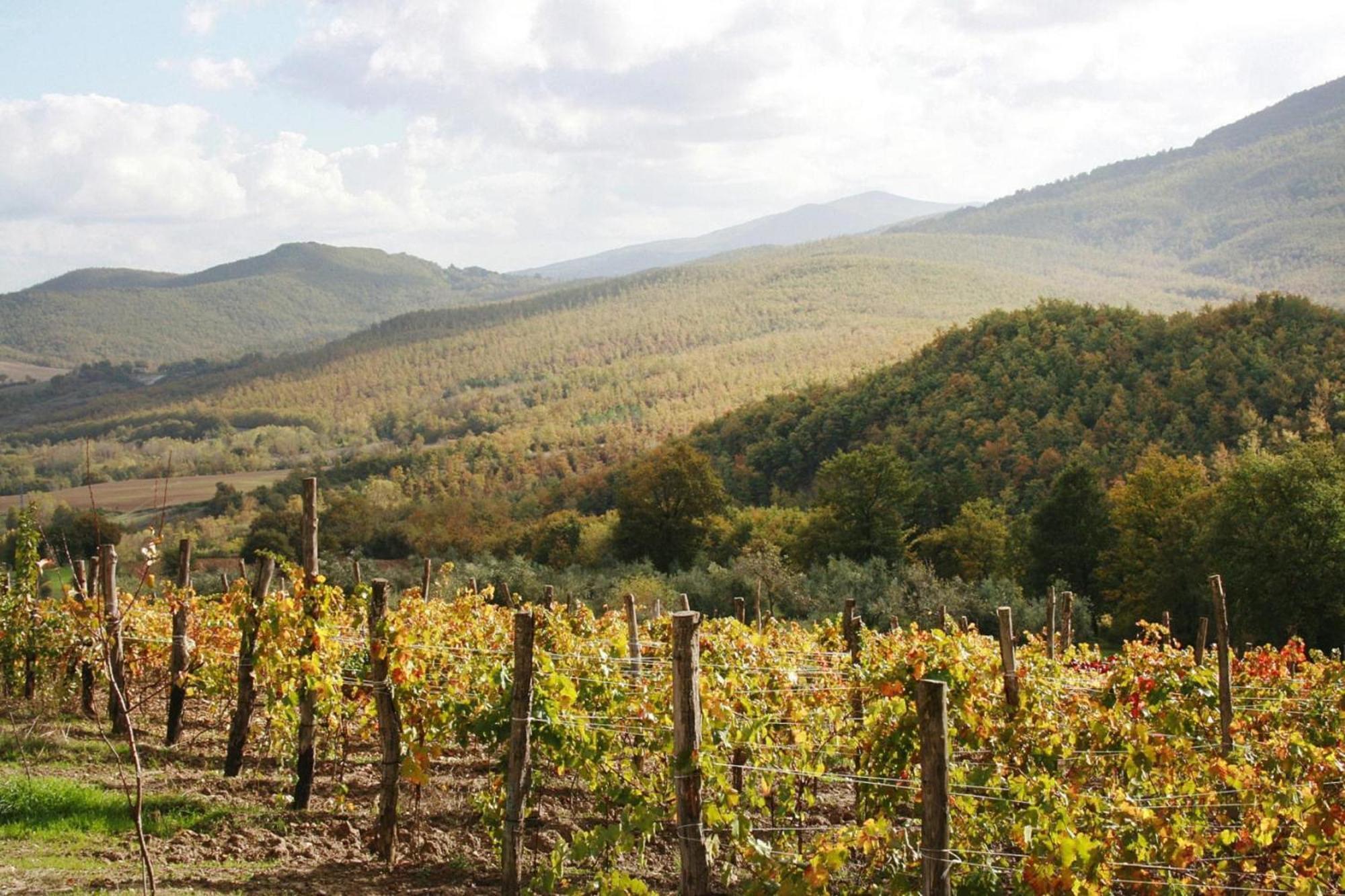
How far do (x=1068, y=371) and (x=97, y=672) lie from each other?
53.4m

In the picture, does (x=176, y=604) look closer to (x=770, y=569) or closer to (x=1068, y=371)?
(x=770, y=569)

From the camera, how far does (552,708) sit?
688cm

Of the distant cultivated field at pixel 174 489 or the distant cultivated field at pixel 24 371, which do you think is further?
the distant cultivated field at pixel 24 371

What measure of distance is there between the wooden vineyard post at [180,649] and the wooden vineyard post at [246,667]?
3.26 ft

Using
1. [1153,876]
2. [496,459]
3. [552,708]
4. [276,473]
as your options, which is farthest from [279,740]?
[276,473]

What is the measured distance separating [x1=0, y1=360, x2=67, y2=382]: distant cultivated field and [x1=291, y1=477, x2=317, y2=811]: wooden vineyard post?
180 meters

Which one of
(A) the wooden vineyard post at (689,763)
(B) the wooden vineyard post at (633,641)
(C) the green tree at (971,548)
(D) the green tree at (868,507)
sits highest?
(A) the wooden vineyard post at (689,763)

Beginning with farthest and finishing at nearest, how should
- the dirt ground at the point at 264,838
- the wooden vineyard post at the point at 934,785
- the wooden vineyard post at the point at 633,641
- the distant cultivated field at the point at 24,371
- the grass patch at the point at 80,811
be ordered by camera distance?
1. the distant cultivated field at the point at 24,371
2. the wooden vineyard post at the point at 633,641
3. the grass patch at the point at 80,811
4. the dirt ground at the point at 264,838
5. the wooden vineyard post at the point at 934,785

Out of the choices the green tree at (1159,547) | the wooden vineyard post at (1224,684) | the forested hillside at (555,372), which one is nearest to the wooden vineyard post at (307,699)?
the wooden vineyard post at (1224,684)

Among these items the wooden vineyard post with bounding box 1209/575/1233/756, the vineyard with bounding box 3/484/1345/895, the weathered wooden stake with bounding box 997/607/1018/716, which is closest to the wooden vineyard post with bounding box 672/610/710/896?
the vineyard with bounding box 3/484/1345/895

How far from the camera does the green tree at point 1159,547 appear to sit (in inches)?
1169

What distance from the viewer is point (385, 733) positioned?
25.0ft

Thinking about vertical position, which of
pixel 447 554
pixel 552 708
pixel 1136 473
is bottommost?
pixel 447 554

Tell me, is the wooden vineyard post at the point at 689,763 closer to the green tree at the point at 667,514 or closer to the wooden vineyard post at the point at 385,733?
the wooden vineyard post at the point at 385,733
